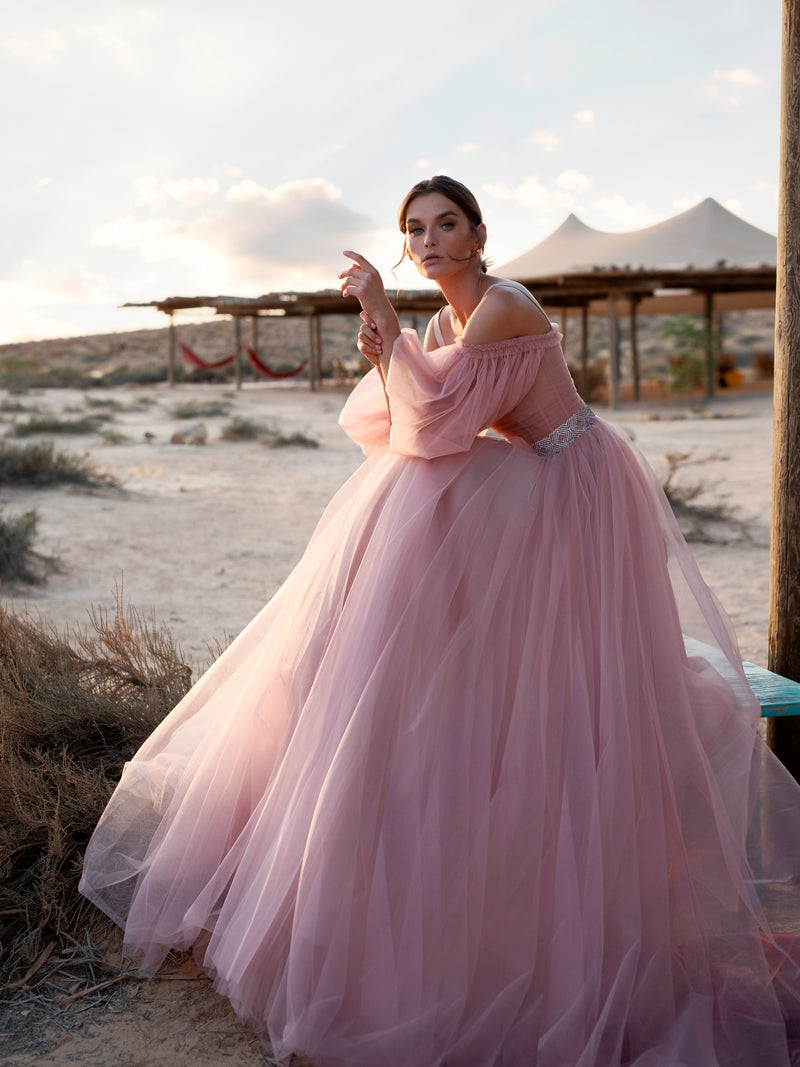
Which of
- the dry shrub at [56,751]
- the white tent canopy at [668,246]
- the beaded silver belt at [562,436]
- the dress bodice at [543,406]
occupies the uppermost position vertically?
the white tent canopy at [668,246]

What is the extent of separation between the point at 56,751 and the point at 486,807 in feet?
5.24

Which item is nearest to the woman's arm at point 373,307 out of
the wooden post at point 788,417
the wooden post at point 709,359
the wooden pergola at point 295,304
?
the wooden post at point 788,417

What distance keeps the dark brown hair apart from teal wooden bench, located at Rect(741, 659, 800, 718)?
1274mm

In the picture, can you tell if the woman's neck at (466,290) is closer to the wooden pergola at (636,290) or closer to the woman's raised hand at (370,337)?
the woman's raised hand at (370,337)

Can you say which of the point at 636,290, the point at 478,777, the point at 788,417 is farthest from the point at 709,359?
the point at 478,777

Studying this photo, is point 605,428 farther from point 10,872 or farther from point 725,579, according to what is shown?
point 725,579

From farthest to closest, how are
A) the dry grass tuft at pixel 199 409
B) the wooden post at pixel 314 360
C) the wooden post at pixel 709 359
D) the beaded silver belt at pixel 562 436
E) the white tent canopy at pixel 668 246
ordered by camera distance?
the wooden post at pixel 314 360, the white tent canopy at pixel 668 246, the wooden post at pixel 709 359, the dry grass tuft at pixel 199 409, the beaded silver belt at pixel 562 436

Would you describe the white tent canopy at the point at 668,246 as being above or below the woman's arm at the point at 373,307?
above

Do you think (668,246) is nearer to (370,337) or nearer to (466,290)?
(466,290)

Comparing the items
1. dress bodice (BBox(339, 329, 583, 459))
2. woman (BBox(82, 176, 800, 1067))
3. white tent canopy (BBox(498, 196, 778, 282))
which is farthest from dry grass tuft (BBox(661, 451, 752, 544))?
white tent canopy (BBox(498, 196, 778, 282))

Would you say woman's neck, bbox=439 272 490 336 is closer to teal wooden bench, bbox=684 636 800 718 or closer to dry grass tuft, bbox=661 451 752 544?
teal wooden bench, bbox=684 636 800 718

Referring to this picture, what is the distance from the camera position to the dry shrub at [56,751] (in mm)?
2316

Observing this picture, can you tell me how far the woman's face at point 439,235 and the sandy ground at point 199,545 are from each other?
1.70 m

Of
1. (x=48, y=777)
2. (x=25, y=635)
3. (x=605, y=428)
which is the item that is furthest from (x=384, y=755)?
(x=25, y=635)
